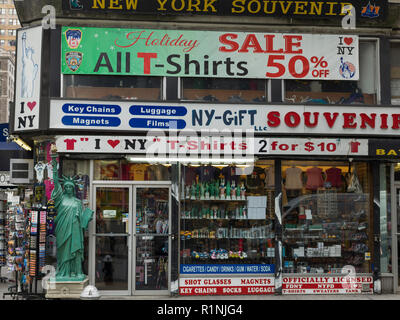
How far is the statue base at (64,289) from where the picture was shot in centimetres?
1024

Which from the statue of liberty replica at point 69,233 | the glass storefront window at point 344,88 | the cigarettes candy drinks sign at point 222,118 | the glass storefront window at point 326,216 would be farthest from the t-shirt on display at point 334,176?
the statue of liberty replica at point 69,233

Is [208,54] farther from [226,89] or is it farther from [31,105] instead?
[31,105]

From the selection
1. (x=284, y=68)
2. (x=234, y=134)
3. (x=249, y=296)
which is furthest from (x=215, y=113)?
(x=249, y=296)

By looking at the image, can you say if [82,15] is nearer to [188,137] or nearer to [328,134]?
[188,137]

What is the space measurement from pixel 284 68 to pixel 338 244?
13.5 feet

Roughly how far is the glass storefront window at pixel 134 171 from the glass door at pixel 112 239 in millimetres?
261

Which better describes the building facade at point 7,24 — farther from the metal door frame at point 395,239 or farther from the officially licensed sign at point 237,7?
the metal door frame at point 395,239

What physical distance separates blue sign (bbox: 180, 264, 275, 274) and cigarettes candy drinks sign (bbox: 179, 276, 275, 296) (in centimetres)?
15

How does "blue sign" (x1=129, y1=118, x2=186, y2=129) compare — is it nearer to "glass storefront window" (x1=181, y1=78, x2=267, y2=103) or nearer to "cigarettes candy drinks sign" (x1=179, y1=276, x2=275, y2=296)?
"glass storefront window" (x1=181, y1=78, x2=267, y2=103)

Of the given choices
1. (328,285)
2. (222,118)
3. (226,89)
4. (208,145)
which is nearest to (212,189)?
(208,145)

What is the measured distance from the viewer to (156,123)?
10938 millimetres

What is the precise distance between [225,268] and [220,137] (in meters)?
2.80

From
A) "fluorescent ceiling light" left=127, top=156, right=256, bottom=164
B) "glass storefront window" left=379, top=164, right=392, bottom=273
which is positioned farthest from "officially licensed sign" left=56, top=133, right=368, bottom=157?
"glass storefront window" left=379, top=164, right=392, bottom=273

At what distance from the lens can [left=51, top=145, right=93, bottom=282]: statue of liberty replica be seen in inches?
410
